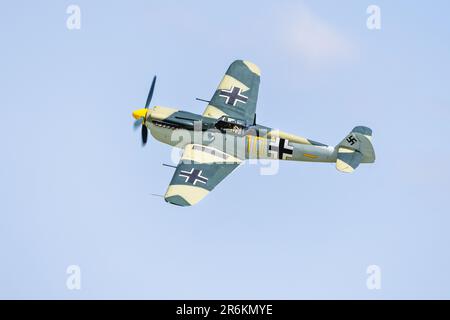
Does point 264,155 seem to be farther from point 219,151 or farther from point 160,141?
point 160,141

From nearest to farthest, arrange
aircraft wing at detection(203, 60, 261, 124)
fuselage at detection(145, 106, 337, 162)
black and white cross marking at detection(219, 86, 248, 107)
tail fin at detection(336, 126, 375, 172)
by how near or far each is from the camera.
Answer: tail fin at detection(336, 126, 375, 172) < fuselage at detection(145, 106, 337, 162) < aircraft wing at detection(203, 60, 261, 124) < black and white cross marking at detection(219, 86, 248, 107)

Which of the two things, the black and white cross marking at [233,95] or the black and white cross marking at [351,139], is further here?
the black and white cross marking at [233,95]

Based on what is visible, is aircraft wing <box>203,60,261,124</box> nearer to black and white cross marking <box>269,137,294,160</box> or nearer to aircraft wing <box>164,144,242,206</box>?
black and white cross marking <box>269,137,294,160</box>

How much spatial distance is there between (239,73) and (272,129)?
162 inches

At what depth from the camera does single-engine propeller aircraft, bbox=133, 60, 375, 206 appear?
105ft

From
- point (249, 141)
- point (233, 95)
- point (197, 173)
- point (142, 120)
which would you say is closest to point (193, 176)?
point (197, 173)

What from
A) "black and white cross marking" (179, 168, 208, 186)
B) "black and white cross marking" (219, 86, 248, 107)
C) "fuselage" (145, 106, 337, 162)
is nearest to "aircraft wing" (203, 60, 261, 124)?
"black and white cross marking" (219, 86, 248, 107)

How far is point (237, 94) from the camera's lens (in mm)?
36094

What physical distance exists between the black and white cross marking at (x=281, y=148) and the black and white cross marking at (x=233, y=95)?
2.80 m

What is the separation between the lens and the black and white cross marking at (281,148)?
33.7 metres

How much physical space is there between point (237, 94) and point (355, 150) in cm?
542

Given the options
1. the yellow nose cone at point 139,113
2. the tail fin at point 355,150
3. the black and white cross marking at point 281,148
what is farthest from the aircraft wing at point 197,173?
the tail fin at point 355,150

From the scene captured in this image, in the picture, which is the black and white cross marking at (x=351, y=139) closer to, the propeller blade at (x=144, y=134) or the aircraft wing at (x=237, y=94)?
the aircraft wing at (x=237, y=94)

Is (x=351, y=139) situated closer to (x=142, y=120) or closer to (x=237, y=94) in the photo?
(x=237, y=94)
